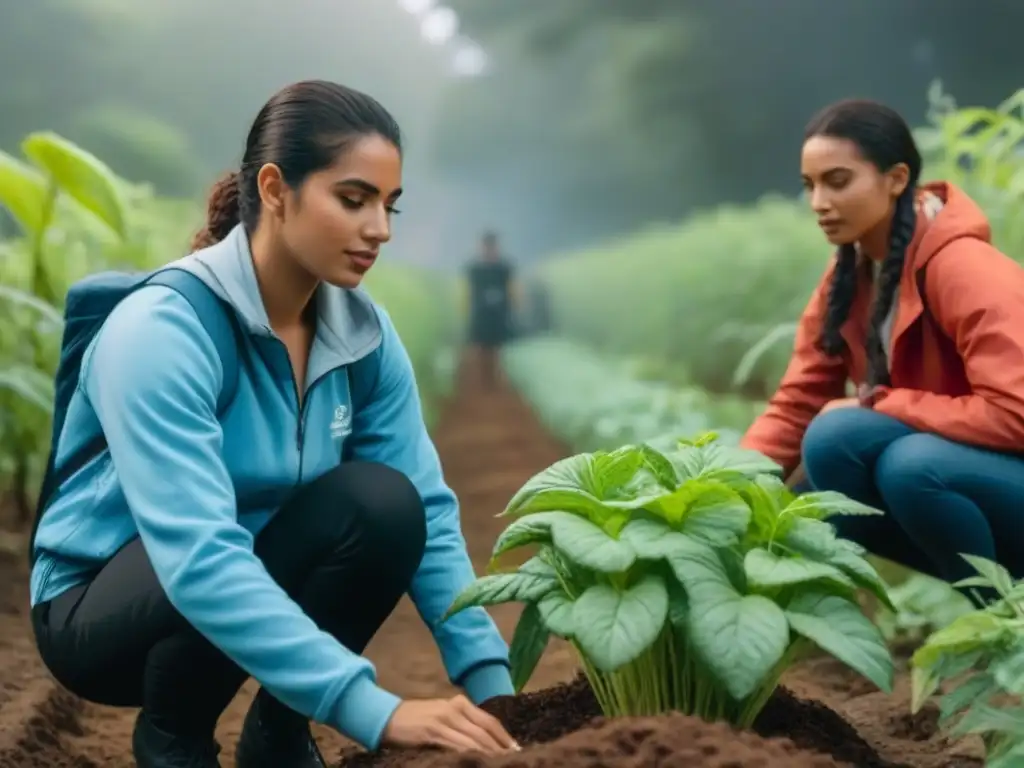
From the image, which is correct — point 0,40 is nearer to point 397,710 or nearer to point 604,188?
point 604,188

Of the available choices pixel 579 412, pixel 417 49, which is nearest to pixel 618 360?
pixel 579 412

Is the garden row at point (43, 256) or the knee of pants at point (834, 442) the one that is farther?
the garden row at point (43, 256)

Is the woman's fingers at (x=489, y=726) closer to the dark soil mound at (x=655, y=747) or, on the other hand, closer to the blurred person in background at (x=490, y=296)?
the dark soil mound at (x=655, y=747)

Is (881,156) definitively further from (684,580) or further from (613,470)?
(684,580)

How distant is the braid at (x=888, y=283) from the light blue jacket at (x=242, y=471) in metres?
0.67

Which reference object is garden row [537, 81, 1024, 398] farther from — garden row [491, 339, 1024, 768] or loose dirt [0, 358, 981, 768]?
garden row [491, 339, 1024, 768]

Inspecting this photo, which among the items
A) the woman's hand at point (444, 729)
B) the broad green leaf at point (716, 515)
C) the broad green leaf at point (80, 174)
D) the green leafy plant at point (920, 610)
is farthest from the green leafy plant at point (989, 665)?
the broad green leaf at point (80, 174)

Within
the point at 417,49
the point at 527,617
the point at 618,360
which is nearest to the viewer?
the point at 527,617

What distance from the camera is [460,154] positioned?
867 centimetres

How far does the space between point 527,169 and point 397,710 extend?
789cm

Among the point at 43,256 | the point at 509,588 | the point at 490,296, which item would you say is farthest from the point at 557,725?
the point at 490,296

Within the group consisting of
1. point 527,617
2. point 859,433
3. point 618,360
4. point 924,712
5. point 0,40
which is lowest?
point 924,712

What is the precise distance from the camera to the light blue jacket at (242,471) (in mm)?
1027

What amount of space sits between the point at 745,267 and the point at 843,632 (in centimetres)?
316
